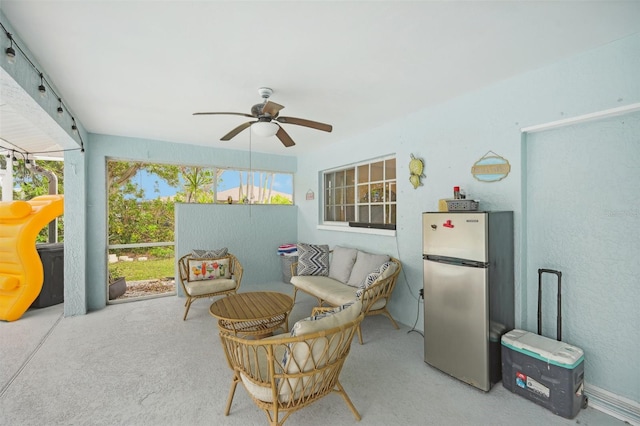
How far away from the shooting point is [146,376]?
2.46m

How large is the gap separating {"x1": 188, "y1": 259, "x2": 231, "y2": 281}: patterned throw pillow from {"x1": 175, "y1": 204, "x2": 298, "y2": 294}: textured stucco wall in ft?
2.52

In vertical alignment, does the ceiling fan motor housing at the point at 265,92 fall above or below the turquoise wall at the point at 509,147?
above

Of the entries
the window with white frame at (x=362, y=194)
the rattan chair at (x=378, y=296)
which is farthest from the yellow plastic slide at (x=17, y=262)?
the rattan chair at (x=378, y=296)

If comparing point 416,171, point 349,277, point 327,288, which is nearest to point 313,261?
point 349,277

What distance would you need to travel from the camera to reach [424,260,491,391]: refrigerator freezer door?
2.23 meters

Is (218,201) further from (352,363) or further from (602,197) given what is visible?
(602,197)

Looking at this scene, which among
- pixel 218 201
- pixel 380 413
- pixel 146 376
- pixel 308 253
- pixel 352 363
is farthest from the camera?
pixel 218 201

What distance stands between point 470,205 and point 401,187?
3.78 ft

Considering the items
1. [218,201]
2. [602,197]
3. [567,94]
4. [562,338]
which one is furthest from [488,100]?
[218,201]

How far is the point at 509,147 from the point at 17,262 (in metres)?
5.83

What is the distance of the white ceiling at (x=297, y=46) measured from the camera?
1.68 metres

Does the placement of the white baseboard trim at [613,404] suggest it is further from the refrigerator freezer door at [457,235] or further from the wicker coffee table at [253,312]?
the wicker coffee table at [253,312]

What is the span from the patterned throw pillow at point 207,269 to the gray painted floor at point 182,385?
2.50ft

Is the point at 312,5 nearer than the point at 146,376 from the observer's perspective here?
Yes
